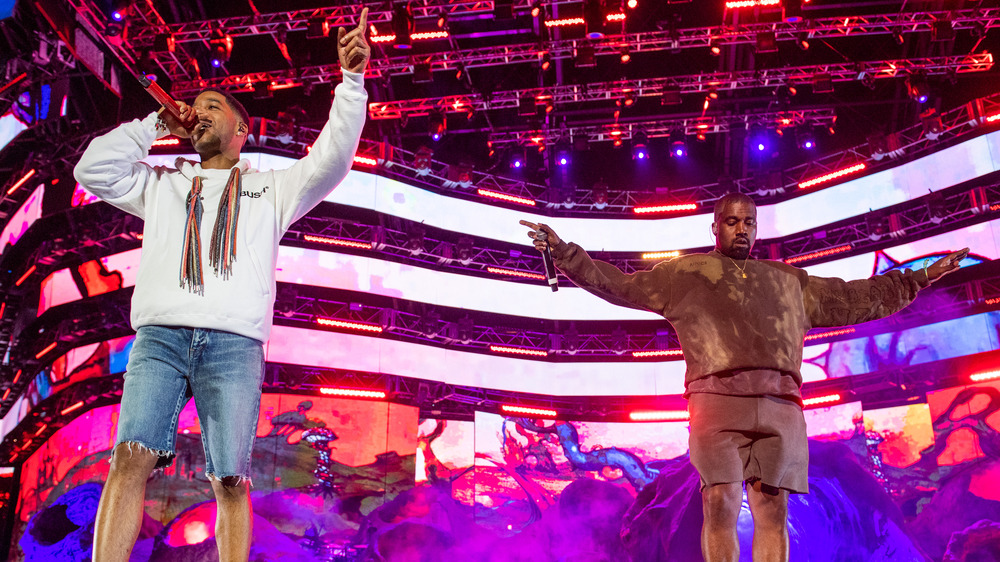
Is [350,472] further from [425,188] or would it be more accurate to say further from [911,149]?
[911,149]

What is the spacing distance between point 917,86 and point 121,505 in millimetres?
15031

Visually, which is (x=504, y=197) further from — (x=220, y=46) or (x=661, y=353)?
(x=220, y=46)

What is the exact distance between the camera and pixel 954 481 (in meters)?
14.5

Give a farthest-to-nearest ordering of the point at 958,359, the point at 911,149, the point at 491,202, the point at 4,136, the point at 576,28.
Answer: the point at 491,202, the point at 911,149, the point at 958,359, the point at 4,136, the point at 576,28

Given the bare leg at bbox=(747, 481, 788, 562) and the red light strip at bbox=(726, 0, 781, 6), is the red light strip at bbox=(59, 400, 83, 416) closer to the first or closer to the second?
the red light strip at bbox=(726, 0, 781, 6)

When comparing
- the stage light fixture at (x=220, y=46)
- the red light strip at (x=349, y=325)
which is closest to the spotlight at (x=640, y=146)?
the red light strip at (x=349, y=325)

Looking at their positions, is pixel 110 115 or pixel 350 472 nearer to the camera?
pixel 350 472

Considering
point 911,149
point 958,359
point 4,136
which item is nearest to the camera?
point 4,136

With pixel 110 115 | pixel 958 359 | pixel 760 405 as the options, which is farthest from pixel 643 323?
pixel 760 405

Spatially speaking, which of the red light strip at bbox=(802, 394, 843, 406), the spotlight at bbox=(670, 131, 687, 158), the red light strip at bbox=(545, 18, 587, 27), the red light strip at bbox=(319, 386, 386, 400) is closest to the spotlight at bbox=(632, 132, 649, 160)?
the spotlight at bbox=(670, 131, 687, 158)

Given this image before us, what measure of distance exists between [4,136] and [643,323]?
43.0 feet

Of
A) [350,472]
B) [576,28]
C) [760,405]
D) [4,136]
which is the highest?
[576,28]

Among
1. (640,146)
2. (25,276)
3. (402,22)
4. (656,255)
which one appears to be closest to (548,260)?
(402,22)

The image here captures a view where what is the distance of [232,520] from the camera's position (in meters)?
2.56
